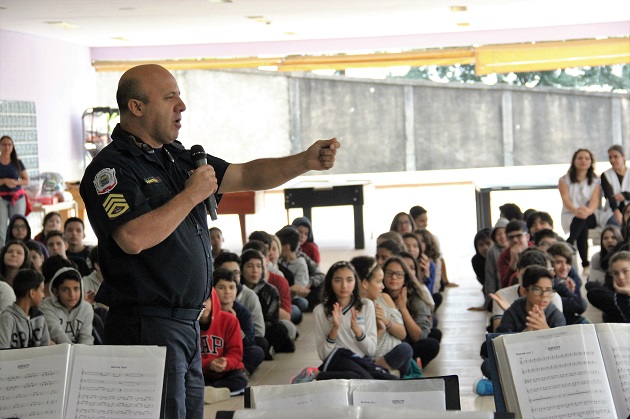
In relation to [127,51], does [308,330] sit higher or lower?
lower

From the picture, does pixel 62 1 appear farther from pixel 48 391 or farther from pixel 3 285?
pixel 48 391

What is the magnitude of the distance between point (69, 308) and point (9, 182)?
4.75 m

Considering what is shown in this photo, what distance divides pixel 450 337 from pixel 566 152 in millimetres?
15577

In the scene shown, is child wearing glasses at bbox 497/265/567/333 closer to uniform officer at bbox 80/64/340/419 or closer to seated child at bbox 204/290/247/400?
seated child at bbox 204/290/247/400

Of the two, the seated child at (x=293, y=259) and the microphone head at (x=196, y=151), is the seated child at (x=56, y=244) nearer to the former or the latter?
the seated child at (x=293, y=259)

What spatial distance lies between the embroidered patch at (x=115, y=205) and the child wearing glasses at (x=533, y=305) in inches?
129

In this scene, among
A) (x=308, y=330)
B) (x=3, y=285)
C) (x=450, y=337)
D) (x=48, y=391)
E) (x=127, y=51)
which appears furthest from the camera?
(x=127, y=51)

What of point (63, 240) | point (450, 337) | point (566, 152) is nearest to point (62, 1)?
point (63, 240)

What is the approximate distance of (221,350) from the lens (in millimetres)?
6059

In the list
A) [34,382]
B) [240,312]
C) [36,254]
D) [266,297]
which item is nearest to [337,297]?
[240,312]

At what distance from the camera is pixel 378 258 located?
24.5 feet

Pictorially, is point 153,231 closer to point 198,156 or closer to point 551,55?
point 198,156

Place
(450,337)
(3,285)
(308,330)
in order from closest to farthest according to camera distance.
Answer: (3,285), (450,337), (308,330)

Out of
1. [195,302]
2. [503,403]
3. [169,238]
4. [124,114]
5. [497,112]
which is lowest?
[503,403]
